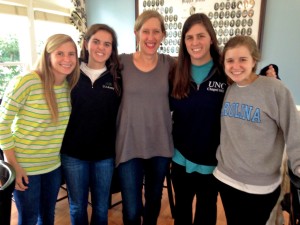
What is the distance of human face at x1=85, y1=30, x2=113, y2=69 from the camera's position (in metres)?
1.45

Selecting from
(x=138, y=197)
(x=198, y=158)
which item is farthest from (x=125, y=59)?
(x=138, y=197)

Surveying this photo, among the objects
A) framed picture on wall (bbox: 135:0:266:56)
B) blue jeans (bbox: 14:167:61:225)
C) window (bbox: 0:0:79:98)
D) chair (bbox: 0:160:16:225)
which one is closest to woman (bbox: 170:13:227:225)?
blue jeans (bbox: 14:167:61:225)

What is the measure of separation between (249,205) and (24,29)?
3.14 meters

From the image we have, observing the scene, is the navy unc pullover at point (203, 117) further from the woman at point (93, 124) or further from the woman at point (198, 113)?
the woman at point (93, 124)

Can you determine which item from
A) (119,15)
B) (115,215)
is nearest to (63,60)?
(115,215)

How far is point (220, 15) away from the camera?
9.62ft

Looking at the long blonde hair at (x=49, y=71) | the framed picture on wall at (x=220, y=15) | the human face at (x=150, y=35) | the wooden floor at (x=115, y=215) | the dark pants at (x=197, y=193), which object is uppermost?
the framed picture on wall at (x=220, y=15)

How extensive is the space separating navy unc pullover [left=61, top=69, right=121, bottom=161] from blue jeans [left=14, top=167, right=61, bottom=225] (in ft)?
0.55

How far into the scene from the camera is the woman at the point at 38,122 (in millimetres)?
1256

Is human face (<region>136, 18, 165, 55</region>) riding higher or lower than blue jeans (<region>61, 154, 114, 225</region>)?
higher

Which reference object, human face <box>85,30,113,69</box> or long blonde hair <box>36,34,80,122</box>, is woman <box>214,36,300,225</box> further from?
long blonde hair <box>36,34,80,122</box>

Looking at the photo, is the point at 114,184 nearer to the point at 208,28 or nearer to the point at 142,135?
the point at 142,135

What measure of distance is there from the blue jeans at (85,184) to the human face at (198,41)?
75cm

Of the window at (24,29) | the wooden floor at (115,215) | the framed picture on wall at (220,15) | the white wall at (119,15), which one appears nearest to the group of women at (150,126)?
the wooden floor at (115,215)
